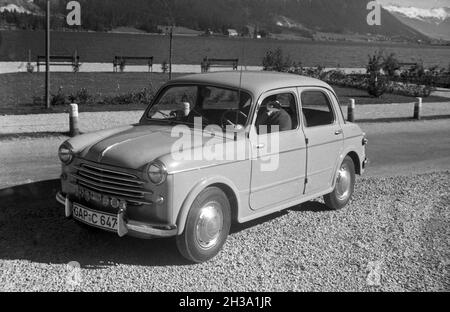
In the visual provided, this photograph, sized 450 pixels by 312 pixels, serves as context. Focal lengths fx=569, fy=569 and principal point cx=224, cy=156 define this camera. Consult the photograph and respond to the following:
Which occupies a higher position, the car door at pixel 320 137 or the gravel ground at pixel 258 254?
the car door at pixel 320 137

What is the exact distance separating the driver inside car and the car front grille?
1.54 meters

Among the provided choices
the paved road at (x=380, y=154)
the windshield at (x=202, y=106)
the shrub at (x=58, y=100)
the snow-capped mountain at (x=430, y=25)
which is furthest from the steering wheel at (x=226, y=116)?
the snow-capped mountain at (x=430, y=25)

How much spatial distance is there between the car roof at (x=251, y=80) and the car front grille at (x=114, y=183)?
1704 mm

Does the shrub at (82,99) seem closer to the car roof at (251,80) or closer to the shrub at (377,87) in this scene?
the car roof at (251,80)

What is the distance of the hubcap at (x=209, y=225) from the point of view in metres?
5.33

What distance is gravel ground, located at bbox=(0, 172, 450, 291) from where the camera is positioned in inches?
195

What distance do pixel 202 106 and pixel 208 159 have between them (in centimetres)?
122

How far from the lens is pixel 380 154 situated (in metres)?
12.2

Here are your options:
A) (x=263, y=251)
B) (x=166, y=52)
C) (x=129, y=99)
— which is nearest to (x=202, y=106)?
(x=263, y=251)

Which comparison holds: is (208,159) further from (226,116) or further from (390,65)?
(390,65)

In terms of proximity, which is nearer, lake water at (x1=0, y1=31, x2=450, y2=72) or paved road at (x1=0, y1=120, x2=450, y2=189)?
paved road at (x1=0, y1=120, x2=450, y2=189)

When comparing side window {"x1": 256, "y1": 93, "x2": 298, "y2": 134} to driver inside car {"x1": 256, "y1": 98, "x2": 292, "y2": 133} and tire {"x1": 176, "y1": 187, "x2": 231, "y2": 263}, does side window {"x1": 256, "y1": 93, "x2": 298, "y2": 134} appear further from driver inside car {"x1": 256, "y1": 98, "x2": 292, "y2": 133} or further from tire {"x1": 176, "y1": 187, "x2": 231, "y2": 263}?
tire {"x1": 176, "y1": 187, "x2": 231, "y2": 263}

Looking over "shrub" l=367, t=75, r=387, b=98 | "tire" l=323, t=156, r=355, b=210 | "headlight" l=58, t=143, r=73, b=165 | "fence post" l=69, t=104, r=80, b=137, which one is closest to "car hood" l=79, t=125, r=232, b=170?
"headlight" l=58, t=143, r=73, b=165

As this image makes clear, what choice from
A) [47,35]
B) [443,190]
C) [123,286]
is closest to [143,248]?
[123,286]
